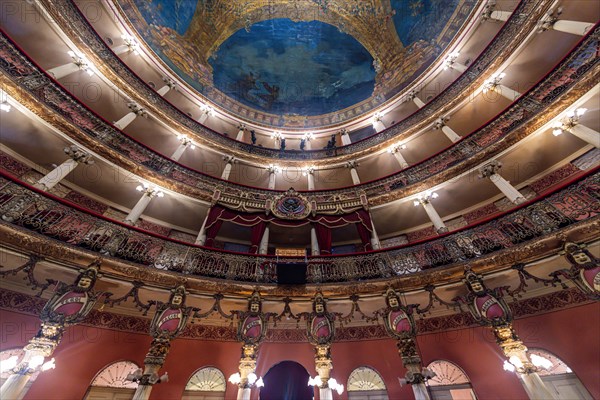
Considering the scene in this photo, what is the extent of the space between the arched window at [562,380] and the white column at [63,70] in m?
18.3

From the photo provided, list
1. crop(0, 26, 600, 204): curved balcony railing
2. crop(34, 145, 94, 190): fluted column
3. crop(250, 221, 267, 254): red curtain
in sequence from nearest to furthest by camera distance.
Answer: crop(0, 26, 600, 204): curved balcony railing → crop(34, 145, 94, 190): fluted column → crop(250, 221, 267, 254): red curtain

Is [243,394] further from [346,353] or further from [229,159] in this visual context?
[229,159]

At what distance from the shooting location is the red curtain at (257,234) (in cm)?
957

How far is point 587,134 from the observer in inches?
285

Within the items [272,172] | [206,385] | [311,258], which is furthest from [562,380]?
[272,172]

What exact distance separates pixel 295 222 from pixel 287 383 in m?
5.69

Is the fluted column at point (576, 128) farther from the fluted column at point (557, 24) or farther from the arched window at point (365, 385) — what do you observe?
the arched window at point (365, 385)

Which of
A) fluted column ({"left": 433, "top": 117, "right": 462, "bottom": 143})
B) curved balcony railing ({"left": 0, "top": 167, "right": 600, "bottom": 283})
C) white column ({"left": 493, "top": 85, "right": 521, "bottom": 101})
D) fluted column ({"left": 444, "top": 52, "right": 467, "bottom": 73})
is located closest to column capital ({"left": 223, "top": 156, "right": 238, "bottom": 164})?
curved balcony railing ({"left": 0, "top": 167, "right": 600, "bottom": 283})

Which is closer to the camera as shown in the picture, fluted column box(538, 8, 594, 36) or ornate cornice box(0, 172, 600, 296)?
ornate cornice box(0, 172, 600, 296)

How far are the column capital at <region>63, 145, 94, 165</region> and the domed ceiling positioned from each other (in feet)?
36.6

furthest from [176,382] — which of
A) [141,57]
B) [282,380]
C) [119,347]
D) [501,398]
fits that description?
[141,57]

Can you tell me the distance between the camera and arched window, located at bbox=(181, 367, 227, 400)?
7.47m

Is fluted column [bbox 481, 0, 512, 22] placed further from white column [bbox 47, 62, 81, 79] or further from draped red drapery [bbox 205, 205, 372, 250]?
white column [bbox 47, 62, 81, 79]

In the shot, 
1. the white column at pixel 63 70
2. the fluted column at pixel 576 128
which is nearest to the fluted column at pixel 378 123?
the fluted column at pixel 576 128
